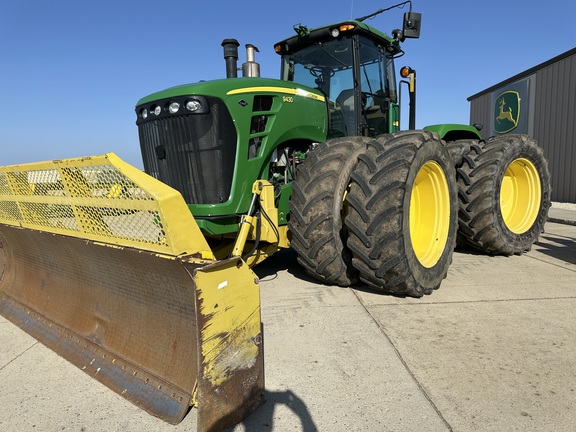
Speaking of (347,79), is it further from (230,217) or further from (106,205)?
(106,205)

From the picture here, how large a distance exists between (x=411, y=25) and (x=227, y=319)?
390 centimetres

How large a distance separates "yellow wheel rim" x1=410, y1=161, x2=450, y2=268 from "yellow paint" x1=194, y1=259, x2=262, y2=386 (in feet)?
7.69

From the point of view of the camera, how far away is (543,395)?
79.3 inches

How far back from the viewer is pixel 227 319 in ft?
6.04

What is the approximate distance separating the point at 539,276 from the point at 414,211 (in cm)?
151

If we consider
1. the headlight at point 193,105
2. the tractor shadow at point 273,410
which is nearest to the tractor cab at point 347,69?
the headlight at point 193,105

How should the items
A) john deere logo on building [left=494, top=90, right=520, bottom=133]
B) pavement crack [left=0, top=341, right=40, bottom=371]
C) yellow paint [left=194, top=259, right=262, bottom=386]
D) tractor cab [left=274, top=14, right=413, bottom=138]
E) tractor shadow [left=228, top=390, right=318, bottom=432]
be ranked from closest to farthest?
yellow paint [left=194, top=259, right=262, bottom=386] → tractor shadow [left=228, top=390, right=318, bottom=432] → pavement crack [left=0, top=341, right=40, bottom=371] → tractor cab [left=274, top=14, right=413, bottom=138] → john deere logo on building [left=494, top=90, right=520, bottom=133]

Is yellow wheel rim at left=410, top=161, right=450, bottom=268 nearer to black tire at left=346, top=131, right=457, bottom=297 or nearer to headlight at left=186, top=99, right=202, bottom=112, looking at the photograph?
black tire at left=346, top=131, right=457, bottom=297

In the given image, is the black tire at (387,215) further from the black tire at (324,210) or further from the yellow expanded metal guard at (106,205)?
the yellow expanded metal guard at (106,205)

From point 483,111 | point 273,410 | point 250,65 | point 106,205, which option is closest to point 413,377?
point 273,410

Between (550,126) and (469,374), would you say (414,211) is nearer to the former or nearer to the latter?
(469,374)

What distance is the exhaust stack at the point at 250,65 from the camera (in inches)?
159

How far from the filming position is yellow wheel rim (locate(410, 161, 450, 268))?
12.5 feet

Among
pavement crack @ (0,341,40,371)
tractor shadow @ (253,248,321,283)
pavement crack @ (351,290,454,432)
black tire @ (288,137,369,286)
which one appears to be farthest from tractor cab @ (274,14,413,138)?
pavement crack @ (0,341,40,371)
